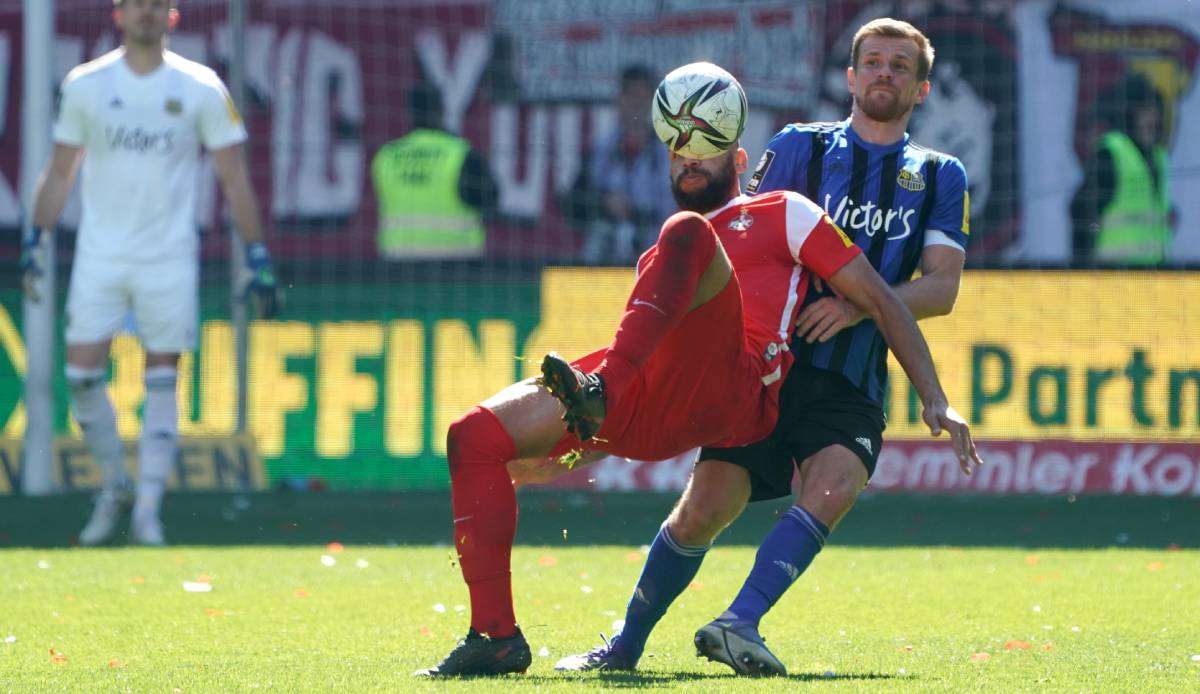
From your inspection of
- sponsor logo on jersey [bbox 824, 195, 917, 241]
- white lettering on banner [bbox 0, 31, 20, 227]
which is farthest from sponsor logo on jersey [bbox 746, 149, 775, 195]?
white lettering on banner [bbox 0, 31, 20, 227]

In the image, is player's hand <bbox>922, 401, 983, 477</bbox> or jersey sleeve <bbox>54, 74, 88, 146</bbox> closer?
player's hand <bbox>922, 401, 983, 477</bbox>

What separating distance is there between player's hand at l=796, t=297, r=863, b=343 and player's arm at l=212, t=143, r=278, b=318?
4.09 metres

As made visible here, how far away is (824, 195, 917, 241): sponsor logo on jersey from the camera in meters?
5.62

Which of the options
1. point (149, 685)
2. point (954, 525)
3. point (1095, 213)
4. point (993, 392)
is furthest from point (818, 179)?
point (1095, 213)

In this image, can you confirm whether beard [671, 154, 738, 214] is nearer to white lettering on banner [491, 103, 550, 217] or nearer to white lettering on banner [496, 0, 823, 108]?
white lettering on banner [496, 0, 823, 108]

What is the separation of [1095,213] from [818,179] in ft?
24.2

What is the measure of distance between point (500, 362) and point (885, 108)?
6434 millimetres

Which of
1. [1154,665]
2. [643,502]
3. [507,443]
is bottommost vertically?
Answer: [643,502]

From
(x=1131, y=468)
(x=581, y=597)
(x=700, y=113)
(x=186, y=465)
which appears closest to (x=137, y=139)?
(x=186, y=465)

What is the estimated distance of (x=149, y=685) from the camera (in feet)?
15.7

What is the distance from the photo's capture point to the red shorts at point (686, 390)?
4.90 metres

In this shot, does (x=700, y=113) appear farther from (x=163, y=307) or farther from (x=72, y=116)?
(x=72, y=116)

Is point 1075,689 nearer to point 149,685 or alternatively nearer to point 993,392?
point 149,685

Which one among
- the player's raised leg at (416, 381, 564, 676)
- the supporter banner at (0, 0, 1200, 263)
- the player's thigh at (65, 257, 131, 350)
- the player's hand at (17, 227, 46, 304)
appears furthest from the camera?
the supporter banner at (0, 0, 1200, 263)
